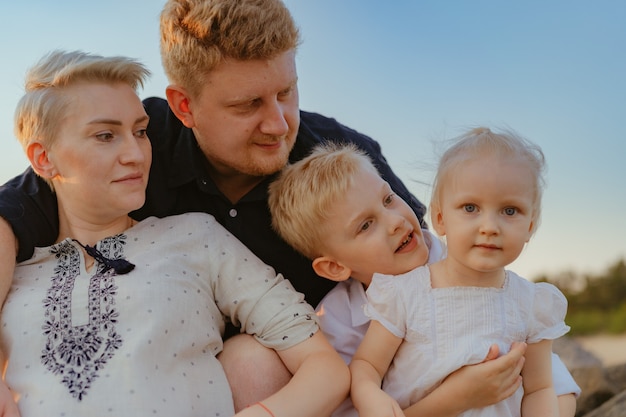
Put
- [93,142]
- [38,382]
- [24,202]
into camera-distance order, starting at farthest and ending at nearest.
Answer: [24,202], [93,142], [38,382]

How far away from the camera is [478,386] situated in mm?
2410

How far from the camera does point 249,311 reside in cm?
269

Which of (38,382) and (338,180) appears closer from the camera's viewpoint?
(38,382)

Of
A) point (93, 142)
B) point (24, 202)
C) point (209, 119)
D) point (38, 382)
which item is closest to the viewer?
point (38, 382)

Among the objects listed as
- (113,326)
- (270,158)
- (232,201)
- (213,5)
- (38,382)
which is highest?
(213,5)

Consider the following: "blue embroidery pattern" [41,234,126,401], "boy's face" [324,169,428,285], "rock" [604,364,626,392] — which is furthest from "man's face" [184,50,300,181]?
"rock" [604,364,626,392]

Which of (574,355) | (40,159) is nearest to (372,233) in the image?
(40,159)

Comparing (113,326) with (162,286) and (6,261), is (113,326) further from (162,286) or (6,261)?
(6,261)

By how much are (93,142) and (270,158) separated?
72 centimetres

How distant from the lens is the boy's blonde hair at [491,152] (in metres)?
2.37

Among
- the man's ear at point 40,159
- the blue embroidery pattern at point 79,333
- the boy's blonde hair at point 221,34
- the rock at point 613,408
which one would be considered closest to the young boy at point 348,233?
the boy's blonde hair at point 221,34

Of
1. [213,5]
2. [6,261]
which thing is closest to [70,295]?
[6,261]

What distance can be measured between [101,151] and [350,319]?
109 cm

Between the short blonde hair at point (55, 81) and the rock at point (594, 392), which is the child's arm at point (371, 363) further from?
the rock at point (594, 392)
